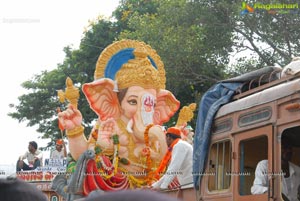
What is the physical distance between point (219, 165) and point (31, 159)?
965 centimetres

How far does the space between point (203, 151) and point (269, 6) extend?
48.5 feet

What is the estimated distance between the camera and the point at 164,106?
679 inches

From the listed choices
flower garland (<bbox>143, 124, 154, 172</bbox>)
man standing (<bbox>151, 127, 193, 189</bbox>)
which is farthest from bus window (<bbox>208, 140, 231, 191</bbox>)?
flower garland (<bbox>143, 124, 154, 172</bbox>)

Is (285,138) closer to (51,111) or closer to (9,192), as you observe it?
(9,192)

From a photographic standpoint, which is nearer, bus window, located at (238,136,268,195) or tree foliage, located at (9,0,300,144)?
bus window, located at (238,136,268,195)

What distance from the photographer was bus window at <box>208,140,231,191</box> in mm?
8078

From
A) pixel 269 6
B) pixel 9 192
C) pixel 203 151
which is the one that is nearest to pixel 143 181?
pixel 203 151

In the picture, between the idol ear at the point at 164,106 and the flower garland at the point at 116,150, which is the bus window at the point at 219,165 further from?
the idol ear at the point at 164,106

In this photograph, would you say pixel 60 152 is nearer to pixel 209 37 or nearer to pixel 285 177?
pixel 209 37

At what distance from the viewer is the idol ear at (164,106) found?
17.0 meters

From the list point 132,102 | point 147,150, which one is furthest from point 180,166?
point 132,102

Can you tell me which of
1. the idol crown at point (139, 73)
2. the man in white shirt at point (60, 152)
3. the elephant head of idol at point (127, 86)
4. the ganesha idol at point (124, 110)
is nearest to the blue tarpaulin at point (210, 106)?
the ganesha idol at point (124, 110)

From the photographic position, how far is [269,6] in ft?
73.5

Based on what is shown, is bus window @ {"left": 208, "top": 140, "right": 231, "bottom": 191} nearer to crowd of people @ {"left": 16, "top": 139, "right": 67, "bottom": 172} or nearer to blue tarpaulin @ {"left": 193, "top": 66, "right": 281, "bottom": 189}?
blue tarpaulin @ {"left": 193, "top": 66, "right": 281, "bottom": 189}
